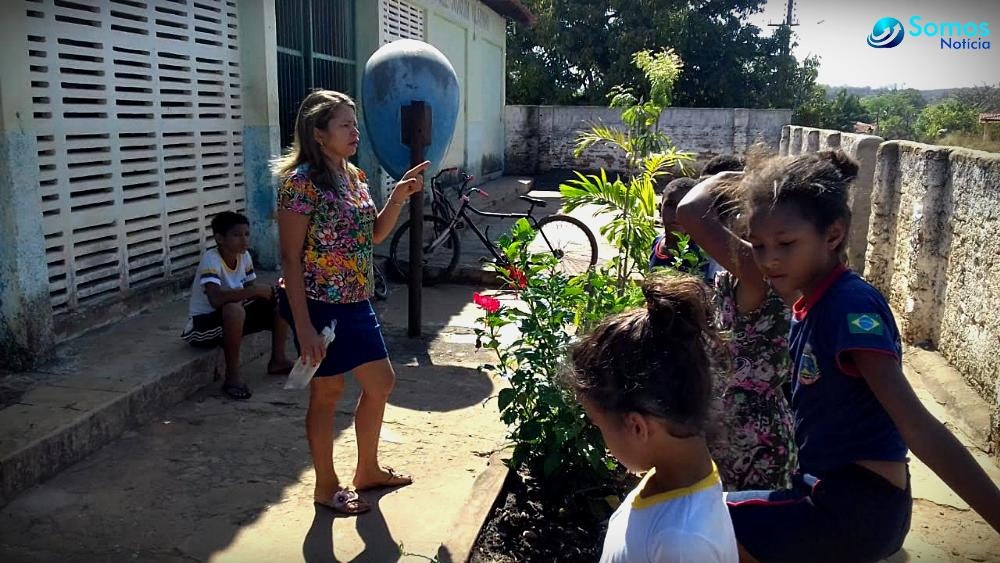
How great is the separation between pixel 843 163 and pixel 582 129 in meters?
16.1

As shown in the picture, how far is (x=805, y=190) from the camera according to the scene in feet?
5.30

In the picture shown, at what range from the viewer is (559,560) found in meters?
2.55

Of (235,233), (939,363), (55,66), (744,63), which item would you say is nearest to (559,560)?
(235,233)

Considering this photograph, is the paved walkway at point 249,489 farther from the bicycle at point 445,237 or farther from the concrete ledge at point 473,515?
the bicycle at point 445,237

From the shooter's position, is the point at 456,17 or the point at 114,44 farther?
the point at 456,17

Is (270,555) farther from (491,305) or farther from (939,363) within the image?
(939,363)

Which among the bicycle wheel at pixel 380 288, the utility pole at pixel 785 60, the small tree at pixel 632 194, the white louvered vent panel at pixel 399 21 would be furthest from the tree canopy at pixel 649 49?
the small tree at pixel 632 194

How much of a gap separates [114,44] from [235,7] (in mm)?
1431

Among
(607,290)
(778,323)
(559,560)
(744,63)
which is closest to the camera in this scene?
(778,323)

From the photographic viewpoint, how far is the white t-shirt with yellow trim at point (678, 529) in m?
1.23

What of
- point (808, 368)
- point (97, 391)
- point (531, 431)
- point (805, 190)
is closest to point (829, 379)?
point (808, 368)

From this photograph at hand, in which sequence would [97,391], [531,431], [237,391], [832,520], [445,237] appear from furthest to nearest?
[445,237] < [237,391] < [97,391] < [531,431] < [832,520]

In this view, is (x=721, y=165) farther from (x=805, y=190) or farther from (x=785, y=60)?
(x=785, y=60)

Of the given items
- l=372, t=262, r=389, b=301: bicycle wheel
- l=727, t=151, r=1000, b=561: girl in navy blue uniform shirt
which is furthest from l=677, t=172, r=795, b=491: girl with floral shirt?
l=372, t=262, r=389, b=301: bicycle wheel
